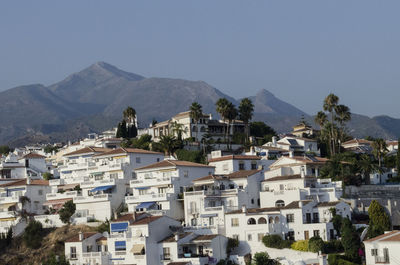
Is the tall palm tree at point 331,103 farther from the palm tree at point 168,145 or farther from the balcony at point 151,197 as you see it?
the balcony at point 151,197

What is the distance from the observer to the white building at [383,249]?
54.3 metres

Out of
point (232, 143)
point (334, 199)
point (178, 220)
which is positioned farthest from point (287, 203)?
point (232, 143)

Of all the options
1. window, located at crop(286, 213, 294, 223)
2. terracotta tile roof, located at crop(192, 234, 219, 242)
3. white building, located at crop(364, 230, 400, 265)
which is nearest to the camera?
white building, located at crop(364, 230, 400, 265)

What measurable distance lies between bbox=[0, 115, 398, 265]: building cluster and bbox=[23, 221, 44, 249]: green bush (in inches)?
66.3

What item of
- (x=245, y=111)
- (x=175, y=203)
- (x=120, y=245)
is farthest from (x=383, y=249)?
(x=245, y=111)

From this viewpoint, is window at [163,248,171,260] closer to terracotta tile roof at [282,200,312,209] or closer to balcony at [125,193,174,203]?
balcony at [125,193,174,203]

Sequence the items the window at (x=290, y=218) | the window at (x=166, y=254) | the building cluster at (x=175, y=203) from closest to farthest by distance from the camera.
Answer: the window at (x=166, y=254), the building cluster at (x=175, y=203), the window at (x=290, y=218)

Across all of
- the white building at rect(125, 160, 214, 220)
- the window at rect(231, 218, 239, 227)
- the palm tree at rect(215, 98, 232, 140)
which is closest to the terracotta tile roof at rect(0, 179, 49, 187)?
the white building at rect(125, 160, 214, 220)

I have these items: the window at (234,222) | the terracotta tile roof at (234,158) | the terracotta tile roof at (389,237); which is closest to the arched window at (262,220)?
the window at (234,222)

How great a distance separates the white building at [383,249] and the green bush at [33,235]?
1387 inches

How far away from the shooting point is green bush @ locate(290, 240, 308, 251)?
60719 millimetres

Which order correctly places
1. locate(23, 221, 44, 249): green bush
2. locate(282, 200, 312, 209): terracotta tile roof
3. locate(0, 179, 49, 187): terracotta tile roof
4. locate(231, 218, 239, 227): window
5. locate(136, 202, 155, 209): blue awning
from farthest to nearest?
locate(0, 179, 49, 187): terracotta tile roof < locate(23, 221, 44, 249): green bush < locate(136, 202, 155, 209): blue awning < locate(231, 218, 239, 227): window < locate(282, 200, 312, 209): terracotta tile roof

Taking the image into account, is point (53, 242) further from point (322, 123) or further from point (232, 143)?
point (322, 123)

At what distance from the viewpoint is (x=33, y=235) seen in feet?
248
